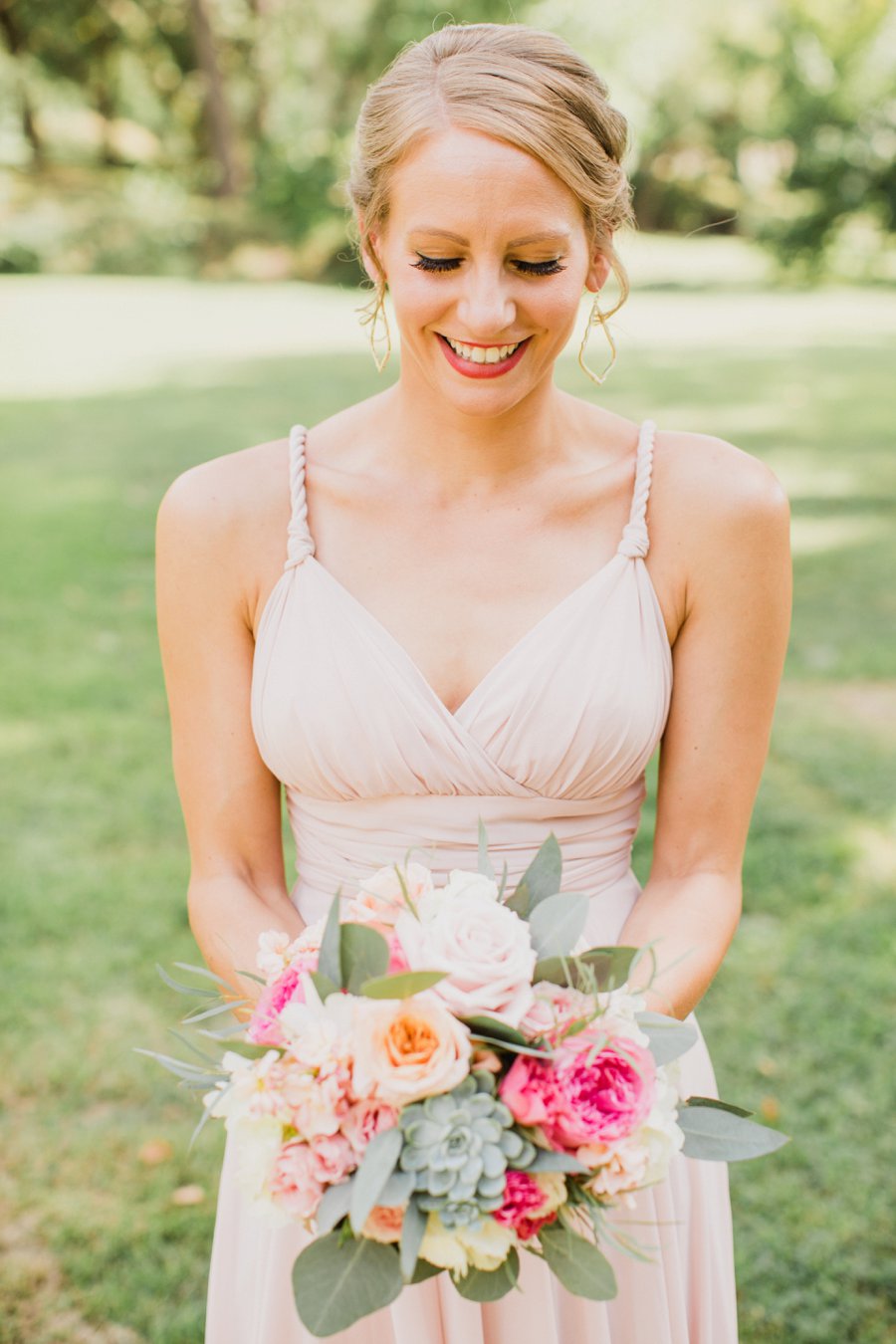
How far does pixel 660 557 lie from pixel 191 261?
27.6 meters

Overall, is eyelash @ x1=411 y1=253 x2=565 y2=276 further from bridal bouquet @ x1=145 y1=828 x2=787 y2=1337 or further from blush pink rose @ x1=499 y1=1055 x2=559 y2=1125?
blush pink rose @ x1=499 y1=1055 x2=559 y2=1125

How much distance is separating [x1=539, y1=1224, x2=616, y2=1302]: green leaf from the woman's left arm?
2.30 ft

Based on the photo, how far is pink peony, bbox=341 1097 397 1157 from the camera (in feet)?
4.90

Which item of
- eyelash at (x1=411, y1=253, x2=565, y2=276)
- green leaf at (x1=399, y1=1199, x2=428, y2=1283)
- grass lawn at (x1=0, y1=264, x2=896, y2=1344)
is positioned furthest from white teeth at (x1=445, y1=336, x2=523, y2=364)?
green leaf at (x1=399, y1=1199, x2=428, y2=1283)

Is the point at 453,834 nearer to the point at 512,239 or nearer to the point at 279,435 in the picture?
the point at 512,239

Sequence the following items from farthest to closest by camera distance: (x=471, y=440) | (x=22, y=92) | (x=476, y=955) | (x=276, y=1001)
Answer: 1. (x=22, y=92)
2. (x=471, y=440)
3. (x=276, y=1001)
4. (x=476, y=955)

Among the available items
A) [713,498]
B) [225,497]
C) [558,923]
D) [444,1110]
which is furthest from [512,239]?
[444,1110]

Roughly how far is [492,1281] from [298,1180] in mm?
268

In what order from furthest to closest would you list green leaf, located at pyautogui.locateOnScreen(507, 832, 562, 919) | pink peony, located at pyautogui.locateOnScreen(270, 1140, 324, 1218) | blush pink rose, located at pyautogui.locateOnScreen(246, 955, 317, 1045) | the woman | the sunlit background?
the sunlit background → the woman → green leaf, located at pyautogui.locateOnScreen(507, 832, 562, 919) → blush pink rose, located at pyautogui.locateOnScreen(246, 955, 317, 1045) → pink peony, located at pyautogui.locateOnScreen(270, 1140, 324, 1218)

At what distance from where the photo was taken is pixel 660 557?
2.32 meters

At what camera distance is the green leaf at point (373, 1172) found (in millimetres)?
1402

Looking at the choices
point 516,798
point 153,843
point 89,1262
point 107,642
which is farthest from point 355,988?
point 107,642

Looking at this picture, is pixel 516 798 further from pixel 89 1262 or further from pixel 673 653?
pixel 89 1262

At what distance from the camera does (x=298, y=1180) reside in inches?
59.3
